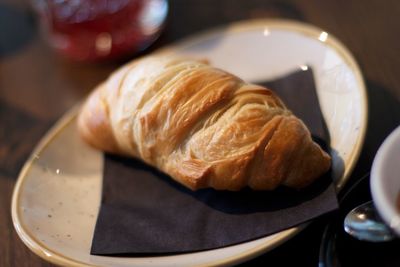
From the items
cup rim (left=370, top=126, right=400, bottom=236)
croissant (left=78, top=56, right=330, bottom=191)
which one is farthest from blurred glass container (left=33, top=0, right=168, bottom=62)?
cup rim (left=370, top=126, right=400, bottom=236)

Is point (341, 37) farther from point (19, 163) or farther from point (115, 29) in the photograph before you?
point (19, 163)

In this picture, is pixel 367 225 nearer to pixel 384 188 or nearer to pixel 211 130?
pixel 384 188

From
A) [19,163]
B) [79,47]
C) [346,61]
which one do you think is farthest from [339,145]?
[79,47]

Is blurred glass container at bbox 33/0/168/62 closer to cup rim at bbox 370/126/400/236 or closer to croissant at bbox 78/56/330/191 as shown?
croissant at bbox 78/56/330/191

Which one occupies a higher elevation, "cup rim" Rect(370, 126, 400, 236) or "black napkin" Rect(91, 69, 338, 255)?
"cup rim" Rect(370, 126, 400, 236)

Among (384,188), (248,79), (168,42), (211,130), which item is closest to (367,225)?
(384,188)
